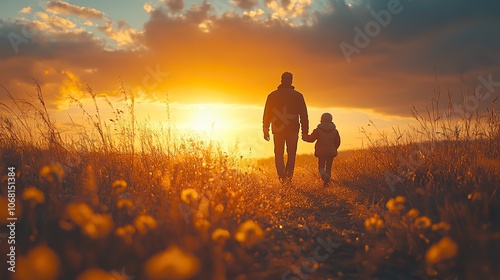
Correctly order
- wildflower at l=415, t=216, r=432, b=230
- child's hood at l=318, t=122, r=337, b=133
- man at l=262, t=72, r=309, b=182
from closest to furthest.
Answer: wildflower at l=415, t=216, r=432, b=230 < man at l=262, t=72, r=309, b=182 < child's hood at l=318, t=122, r=337, b=133

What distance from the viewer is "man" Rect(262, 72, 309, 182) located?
32.3 feet

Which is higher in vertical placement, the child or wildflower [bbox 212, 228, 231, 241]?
the child

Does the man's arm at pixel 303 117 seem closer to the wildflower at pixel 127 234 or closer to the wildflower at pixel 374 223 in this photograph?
the wildflower at pixel 374 223

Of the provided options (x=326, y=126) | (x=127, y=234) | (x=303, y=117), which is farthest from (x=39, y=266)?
(x=326, y=126)

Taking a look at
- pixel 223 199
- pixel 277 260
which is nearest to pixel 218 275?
pixel 277 260

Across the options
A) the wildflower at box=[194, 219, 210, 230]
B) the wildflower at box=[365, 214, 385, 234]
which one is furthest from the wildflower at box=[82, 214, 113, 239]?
the wildflower at box=[365, 214, 385, 234]

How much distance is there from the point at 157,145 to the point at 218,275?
494 cm

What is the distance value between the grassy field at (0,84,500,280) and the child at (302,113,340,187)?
2746mm

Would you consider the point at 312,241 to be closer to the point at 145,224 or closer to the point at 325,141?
the point at 145,224

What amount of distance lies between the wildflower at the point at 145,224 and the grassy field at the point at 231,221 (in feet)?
0.05

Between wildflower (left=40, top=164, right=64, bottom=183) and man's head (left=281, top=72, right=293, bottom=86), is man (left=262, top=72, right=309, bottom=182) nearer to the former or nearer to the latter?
man's head (left=281, top=72, right=293, bottom=86)

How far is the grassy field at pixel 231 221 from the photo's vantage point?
3402 millimetres

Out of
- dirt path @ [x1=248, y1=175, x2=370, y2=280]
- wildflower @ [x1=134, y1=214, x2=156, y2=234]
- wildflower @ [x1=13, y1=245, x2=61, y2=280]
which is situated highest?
wildflower @ [x1=134, y1=214, x2=156, y2=234]

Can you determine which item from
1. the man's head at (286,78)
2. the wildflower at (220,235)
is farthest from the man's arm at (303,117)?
the wildflower at (220,235)
